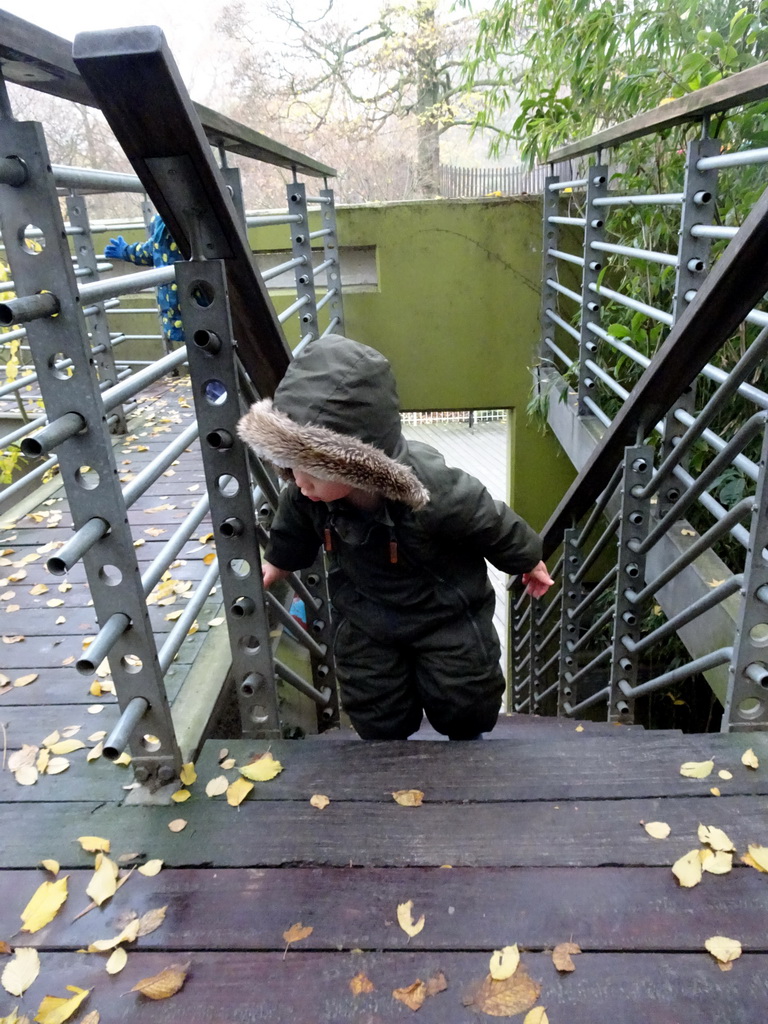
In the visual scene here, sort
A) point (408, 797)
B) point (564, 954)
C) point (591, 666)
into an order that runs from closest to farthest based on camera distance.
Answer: point (564, 954) < point (408, 797) < point (591, 666)

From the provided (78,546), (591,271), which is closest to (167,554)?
(78,546)

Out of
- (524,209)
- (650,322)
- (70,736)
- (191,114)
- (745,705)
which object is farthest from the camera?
(524,209)

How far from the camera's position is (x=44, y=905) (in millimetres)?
1272

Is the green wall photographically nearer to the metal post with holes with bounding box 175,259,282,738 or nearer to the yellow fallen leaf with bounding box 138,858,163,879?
the metal post with holes with bounding box 175,259,282,738

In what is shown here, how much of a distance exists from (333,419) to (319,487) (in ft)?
0.61

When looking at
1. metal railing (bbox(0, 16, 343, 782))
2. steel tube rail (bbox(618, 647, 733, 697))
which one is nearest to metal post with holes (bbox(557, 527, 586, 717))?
steel tube rail (bbox(618, 647, 733, 697))

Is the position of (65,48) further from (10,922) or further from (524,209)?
(524,209)

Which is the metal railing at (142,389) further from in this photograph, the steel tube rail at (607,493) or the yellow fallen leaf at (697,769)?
the steel tube rail at (607,493)

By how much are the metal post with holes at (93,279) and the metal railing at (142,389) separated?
8.37ft

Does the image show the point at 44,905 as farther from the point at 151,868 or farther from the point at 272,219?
the point at 272,219

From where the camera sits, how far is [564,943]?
1.16 meters

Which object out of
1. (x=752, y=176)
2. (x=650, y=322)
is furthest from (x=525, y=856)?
(x=650, y=322)

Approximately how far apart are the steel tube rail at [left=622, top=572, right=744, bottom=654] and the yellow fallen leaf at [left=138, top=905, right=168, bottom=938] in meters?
1.37

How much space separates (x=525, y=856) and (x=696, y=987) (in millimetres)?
345
